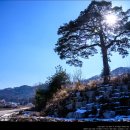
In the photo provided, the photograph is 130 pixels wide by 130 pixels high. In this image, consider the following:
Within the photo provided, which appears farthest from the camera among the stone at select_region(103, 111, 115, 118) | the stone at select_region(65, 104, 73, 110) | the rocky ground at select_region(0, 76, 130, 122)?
the stone at select_region(65, 104, 73, 110)

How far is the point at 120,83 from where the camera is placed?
26609mm

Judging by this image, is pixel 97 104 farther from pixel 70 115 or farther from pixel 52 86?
pixel 52 86

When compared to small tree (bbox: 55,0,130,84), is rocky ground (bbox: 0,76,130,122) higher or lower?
lower

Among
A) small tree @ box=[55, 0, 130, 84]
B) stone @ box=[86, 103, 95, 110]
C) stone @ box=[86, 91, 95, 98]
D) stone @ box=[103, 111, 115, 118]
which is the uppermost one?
small tree @ box=[55, 0, 130, 84]

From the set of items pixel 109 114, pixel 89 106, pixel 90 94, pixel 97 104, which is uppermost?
pixel 90 94

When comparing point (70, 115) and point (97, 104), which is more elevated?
point (97, 104)

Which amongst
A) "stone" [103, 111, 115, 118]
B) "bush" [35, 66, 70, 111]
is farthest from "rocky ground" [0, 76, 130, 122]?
"bush" [35, 66, 70, 111]

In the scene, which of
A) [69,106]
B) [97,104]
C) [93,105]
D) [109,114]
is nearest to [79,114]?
[93,105]

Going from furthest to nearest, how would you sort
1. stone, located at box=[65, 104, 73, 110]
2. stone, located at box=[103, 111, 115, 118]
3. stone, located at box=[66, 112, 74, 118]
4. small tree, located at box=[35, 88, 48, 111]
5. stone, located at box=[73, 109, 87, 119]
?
1. small tree, located at box=[35, 88, 48, 111]
2. stone, located at box=[65, 104, 73, 110]
3. stone, located at box=[66, 112, 74, 118]
4. stone, located at box=[73, 109, 87, 119]
5. stone, located at box=[103, 111, 115, 118]

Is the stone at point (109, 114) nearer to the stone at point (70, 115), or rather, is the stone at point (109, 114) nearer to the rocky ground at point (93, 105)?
the rocky ground at point (93, 105)

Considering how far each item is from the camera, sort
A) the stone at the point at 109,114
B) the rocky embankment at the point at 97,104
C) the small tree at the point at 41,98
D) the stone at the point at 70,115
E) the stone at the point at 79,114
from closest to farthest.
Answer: the stone at the point at 109,114, the rocky embankment at the point at 97,104, the stone at the point at 79,114, the stone at the point at 70,115, the small tree at the point at 41,98

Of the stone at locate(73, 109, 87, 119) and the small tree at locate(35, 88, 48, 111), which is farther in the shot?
the small tree at locate(35, 88, 48, 111)

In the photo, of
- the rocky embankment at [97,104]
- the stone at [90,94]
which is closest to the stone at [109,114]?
the rocky embankment at [97,104]

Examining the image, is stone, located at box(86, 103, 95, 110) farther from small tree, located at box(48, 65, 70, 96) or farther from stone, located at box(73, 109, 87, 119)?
small tree, located at box(48, 65, 70, 96)
